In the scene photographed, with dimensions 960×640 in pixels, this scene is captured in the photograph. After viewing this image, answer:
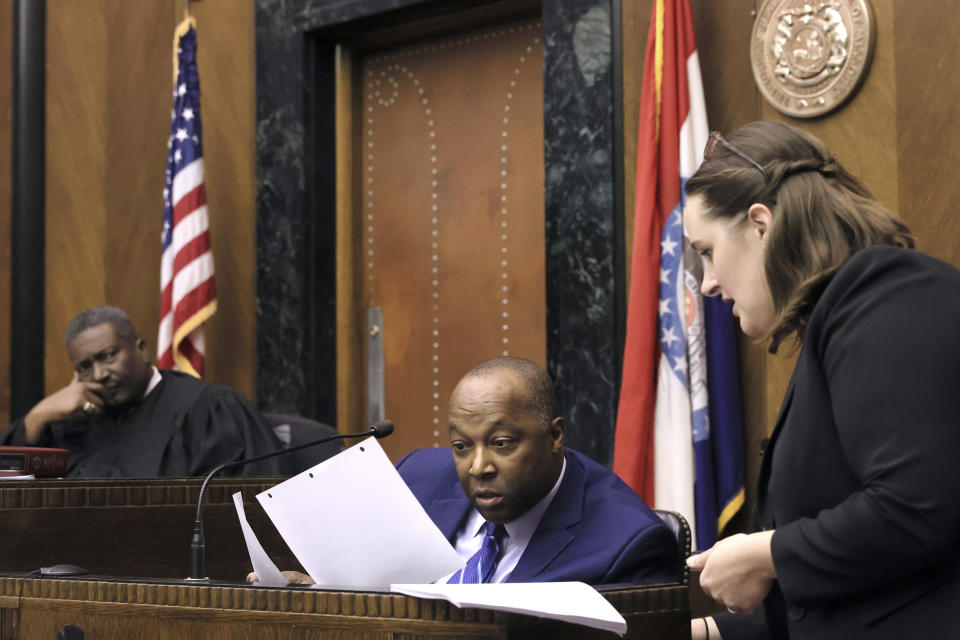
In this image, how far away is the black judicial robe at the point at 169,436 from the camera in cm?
A: 477

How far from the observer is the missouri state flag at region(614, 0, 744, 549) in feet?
14.6

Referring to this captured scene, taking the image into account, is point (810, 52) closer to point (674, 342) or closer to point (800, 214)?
point (674, 342)

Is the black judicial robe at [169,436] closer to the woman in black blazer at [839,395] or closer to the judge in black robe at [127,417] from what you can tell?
the judge in black robe at [127,417]

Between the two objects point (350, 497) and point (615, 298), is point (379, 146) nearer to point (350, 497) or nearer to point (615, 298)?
point (615, 298)

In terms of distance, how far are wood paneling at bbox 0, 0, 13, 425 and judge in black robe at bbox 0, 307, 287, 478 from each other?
2057mm

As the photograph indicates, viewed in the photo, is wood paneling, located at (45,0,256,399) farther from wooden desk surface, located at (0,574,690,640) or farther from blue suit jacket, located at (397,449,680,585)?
wooden desk surface, located at (0,574,690,640)

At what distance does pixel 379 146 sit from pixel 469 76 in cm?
66

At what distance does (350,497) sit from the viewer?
222 centimetres

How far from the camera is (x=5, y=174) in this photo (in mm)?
7113

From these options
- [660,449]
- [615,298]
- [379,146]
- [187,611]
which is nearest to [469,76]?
[379,146]

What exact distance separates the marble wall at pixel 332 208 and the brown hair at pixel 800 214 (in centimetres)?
303

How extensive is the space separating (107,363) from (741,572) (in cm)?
377

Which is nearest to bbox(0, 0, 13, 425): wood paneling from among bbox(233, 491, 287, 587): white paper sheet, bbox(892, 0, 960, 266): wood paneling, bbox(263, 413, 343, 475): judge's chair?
bbox(263, 413, 343, 475): judge's chair

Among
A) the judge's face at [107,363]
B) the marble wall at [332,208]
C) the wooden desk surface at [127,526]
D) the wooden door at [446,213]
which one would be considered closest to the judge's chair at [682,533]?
the wooden desk surface at [127,526]
